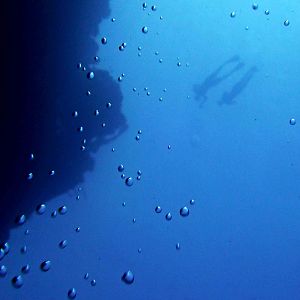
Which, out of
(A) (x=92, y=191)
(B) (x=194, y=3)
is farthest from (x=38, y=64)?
(B) (x=194, y=3)

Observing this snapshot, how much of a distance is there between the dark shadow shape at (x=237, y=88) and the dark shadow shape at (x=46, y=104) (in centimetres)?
71

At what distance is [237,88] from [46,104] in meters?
1.21

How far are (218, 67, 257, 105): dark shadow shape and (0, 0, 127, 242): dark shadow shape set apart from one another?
0.71 m

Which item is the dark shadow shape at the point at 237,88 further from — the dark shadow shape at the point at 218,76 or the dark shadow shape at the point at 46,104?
the dark shadow shape at the point at 46,104

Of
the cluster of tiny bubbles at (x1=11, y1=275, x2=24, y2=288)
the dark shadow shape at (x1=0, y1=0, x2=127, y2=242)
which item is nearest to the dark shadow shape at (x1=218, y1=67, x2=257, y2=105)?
the dark shadow shape at (x1=0, y1=0, x2=127, y2=242)

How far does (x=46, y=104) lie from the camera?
67.8 inches

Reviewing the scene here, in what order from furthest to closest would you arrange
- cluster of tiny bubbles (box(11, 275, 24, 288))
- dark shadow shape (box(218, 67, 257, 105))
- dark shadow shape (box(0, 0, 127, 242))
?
dark shadow shape (box(218, 67, 257, 105)), dark shadow shape (box(0, 0, 127, 242)), cluster of tiny bubbles (box(11, 275, 24, 288))

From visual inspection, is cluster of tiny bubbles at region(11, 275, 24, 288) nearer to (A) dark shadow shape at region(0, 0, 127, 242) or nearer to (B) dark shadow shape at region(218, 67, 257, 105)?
(A) dark shadow shape at region(0, 0, 127, 242)

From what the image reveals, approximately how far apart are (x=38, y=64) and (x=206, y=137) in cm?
109

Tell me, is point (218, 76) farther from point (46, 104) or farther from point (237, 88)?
point (46, 104)

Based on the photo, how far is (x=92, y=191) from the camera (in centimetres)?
175

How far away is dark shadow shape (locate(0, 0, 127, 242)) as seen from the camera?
1.68m

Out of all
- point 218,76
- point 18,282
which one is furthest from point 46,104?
point 218,76

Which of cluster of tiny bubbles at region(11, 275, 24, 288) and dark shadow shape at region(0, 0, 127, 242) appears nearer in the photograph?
cluster of tiny bubbles at region(11, 275, 24, 288)
